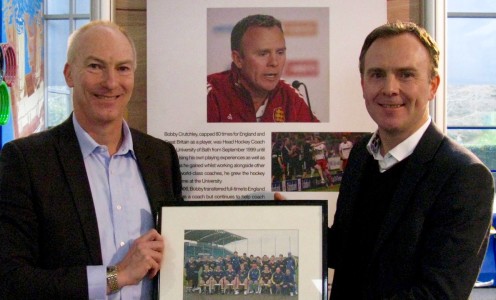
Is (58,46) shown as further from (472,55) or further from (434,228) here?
(434,228)

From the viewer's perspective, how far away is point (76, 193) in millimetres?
2055

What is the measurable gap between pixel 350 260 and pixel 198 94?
3.62 feet

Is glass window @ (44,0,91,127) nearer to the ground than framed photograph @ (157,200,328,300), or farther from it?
farther from it

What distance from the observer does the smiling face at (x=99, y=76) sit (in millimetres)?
2143

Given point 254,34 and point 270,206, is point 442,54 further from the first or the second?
point 270,206

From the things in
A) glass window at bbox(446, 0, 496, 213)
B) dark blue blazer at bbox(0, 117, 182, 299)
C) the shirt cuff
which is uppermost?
glass window at bbox(446, 0, 496, 213)

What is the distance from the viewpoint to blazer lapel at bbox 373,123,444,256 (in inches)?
76.3

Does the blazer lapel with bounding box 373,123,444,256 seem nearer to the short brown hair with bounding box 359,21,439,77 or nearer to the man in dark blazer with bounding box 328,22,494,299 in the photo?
the man in dark blazer with bounding box 328,22,494,299

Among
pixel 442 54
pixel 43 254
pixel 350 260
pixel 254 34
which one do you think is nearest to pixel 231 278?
pixel 350 260

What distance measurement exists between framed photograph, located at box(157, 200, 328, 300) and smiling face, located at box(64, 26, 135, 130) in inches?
18.1

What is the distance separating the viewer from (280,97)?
2.70 metres

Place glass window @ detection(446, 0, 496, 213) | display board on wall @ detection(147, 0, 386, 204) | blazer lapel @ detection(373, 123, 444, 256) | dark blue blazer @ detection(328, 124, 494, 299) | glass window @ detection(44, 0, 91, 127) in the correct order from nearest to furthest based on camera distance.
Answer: dark blue blazer @ detection(328, 124, 494, 299) → blazer lapel @ detection(373, 123, 444, 256) → display board on wall @ detection(147, 0, 386, 204) → glass window @ detection(446, 0, 496, 213) → glass window @ detection(44, 0, 91, 127)

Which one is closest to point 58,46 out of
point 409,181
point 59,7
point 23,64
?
point 59,7

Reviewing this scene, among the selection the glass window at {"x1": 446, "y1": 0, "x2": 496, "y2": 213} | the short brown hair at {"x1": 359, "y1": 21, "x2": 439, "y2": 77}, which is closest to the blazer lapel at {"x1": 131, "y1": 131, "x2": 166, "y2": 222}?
the short brown hair at {"x1": 359, "y1": 21, "x2": 439, "y2": 77}
